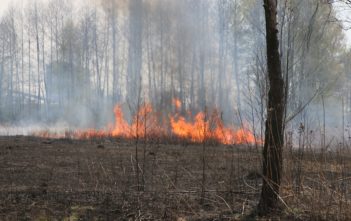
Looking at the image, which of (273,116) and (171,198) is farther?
(171,198)

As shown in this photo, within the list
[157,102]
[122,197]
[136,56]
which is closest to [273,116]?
[122,197]

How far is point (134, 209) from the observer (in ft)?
18.7

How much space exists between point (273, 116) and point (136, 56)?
109 ft

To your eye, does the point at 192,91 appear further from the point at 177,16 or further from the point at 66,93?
the point at 66,93

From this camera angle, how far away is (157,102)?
98.7 ft

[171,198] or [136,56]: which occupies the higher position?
[136,56]

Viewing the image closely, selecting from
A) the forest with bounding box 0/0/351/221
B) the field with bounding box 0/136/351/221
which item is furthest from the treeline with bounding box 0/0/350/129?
the field with bounding box 0/136/351/221

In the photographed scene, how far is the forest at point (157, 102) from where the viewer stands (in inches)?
224

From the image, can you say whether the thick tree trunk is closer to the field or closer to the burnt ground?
the field

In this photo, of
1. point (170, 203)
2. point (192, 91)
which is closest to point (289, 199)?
point (170, 203)

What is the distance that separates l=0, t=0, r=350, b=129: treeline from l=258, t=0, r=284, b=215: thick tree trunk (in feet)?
72.5

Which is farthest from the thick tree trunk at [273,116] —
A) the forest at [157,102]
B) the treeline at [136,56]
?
the treeline at [136,56]

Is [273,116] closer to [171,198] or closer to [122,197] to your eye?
[171,198]

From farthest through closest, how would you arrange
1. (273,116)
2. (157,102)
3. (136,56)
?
(136,56), (157,102), (273,116)
